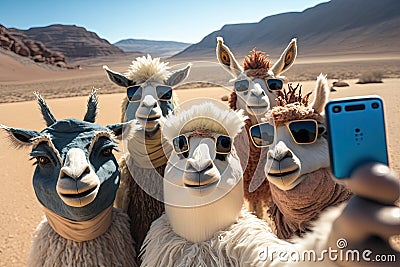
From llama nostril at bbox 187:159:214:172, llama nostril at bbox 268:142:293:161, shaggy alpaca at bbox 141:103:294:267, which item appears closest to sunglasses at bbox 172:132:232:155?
shaggy alpaca at bbox 141:103:294:267

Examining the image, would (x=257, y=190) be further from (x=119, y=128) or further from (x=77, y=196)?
(x=77, y=196)

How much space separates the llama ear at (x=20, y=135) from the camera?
6.07 ft

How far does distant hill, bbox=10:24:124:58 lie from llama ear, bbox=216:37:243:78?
11893 cm

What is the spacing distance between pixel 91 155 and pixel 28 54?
69208 mm

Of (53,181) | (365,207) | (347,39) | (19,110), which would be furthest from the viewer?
(347,39)

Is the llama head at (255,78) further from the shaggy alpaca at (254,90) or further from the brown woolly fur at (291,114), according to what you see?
the brown woolly fur at (291,114)

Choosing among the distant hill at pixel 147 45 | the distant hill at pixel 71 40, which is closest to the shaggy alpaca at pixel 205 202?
the distant hill at pixel 71 40

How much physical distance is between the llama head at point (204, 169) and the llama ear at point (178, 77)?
33.1 inches

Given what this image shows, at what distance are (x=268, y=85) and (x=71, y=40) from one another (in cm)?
13165

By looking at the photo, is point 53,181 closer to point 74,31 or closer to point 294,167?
point 294,167

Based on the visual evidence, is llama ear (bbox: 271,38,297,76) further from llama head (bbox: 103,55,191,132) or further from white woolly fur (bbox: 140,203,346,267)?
white woolly fur (bbox: 140,203,346,267)

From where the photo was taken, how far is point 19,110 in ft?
52.7

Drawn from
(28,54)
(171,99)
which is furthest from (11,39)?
(171,99)

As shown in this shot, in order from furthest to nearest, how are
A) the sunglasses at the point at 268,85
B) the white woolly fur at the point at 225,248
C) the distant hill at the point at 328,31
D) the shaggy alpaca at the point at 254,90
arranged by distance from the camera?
the distant hill at the point at 328,31, the sunglasses at the point at 268,85, the shaggy alpaca at the point at 254,90, the white woolly fur at the point at 225,248
